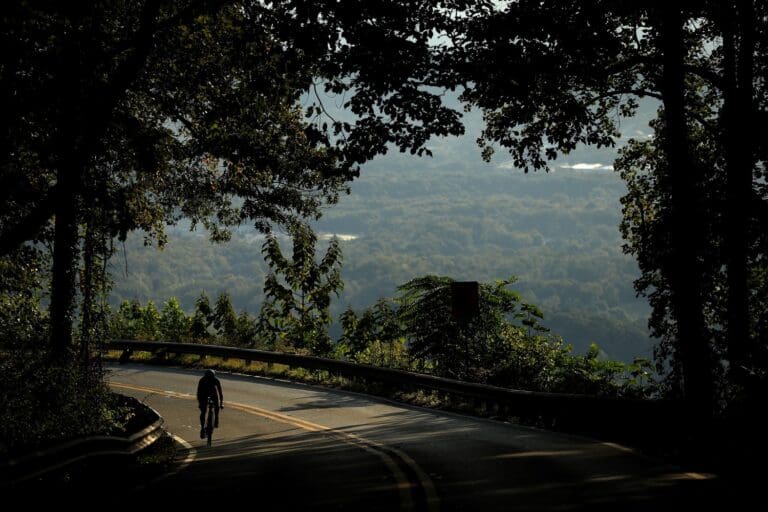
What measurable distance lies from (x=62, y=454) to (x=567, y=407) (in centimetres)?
1025

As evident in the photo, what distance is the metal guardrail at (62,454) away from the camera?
9.05m

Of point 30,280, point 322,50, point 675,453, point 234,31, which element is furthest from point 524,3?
point 30,280

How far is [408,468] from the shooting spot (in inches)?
481

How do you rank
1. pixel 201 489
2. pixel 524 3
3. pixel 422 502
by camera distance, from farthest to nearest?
1. pixel 524 3
2. pixel 201 489
3. pixel 422 502

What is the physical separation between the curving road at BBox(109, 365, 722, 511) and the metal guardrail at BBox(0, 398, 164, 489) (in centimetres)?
87

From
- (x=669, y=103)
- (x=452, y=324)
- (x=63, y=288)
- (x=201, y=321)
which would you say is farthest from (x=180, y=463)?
(x=201, y=321)

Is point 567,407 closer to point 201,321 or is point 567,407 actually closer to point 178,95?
point 178,95

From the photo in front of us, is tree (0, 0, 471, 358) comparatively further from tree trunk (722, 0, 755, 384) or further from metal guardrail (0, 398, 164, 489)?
tree trunk (722, 0, 755, 384)

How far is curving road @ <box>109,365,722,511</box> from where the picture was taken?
9867mm

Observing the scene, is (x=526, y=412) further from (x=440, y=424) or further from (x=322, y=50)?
(x=322, y=50)

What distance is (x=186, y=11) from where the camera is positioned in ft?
45.4

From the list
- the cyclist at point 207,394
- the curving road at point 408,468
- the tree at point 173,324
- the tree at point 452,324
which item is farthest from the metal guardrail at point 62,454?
the tree at point 173,324

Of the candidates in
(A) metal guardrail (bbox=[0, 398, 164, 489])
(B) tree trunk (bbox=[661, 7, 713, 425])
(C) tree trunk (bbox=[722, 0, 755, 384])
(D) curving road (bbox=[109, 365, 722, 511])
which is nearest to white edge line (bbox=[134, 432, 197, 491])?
(D) curving road (bbox=[109, 365, 722, 511])

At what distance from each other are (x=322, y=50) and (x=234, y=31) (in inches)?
160
